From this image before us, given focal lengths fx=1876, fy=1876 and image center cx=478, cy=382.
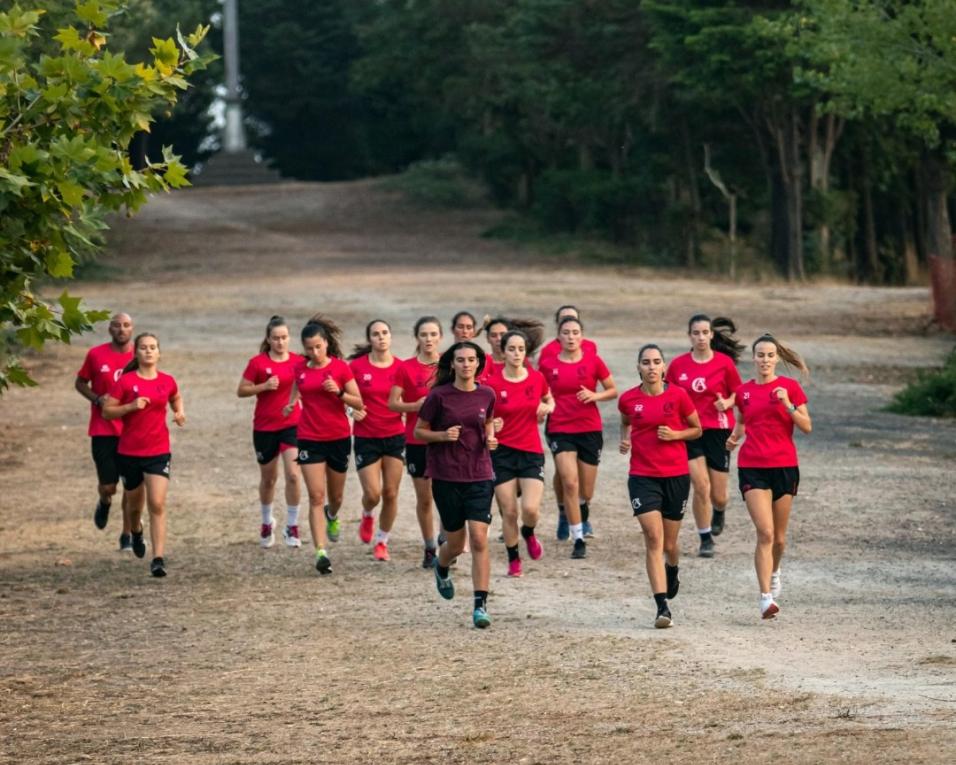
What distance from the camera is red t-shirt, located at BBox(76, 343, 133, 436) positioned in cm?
1594

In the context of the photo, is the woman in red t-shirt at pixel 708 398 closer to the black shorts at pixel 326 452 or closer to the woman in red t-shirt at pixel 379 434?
the woman in red t-shirt at pixel 379 434

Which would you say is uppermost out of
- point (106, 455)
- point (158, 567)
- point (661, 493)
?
point (661, 493)

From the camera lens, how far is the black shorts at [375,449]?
1557cm

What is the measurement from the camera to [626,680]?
11164 mm

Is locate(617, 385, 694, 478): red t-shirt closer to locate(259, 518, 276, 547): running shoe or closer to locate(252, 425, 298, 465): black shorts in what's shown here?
locate(252, 425, 298, 465): black shorts

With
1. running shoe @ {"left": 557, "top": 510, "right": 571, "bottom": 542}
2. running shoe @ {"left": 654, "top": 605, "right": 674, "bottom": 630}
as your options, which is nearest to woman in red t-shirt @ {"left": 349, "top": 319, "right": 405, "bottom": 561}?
running shoe @ {"left": 557, "top": 510, "right": 571, "bottom": 542}

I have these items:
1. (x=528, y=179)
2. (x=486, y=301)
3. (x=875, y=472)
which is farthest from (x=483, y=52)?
(x=875, y=472)

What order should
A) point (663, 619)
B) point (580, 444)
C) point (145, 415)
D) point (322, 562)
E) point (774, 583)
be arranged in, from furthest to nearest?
point (580, 444)
point (145, 415)
point (322, 562)
point (774, 583)
point (663, 619)

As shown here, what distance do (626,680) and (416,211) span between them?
5716cm

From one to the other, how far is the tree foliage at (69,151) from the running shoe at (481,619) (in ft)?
11.9

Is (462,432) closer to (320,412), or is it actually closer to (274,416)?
(320,412)

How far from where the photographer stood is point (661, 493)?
13.1 m

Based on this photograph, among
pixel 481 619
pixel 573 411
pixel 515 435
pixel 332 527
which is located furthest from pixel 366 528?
pixel 481 619

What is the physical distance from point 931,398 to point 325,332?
38.6ft
